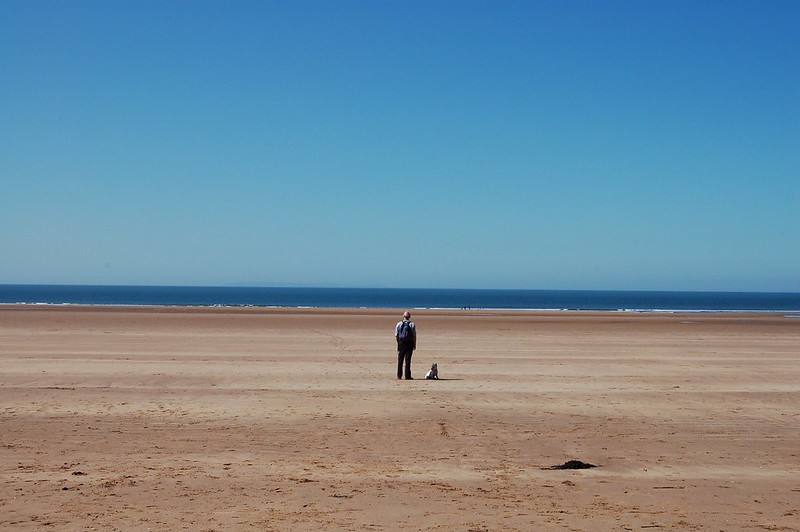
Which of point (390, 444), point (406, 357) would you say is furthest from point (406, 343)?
point (390, 444)

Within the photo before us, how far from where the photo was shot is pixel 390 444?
33.3ft

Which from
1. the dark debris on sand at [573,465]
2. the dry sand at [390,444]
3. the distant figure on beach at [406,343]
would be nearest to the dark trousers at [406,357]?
the distant figure on beach at [406,343]

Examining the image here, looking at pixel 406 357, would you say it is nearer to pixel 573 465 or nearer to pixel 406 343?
pixel 406 343

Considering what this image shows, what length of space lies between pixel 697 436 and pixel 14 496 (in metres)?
9.55

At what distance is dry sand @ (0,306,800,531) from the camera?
23.2ft

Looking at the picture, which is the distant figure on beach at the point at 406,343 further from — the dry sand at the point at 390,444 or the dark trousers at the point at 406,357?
the dry sand at the point at 390,444

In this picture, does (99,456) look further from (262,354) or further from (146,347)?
(146,347)

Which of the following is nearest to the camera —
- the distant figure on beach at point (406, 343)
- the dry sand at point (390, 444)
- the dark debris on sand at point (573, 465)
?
the dry sand at point (390, 444)

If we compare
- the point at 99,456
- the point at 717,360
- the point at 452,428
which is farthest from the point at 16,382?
the point at 717,360

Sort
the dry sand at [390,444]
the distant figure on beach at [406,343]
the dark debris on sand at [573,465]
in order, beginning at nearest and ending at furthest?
the dry sand at [390,444]
the dark debris on sand at [573,465]
the distant figure on beach at [406,343]

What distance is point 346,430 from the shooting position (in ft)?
36.2

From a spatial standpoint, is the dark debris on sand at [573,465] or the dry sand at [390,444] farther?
the dark debris on sand at [573,465]

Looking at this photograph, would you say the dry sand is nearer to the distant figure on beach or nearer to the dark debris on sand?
the dark debris on sand

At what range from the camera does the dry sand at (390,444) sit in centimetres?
707
